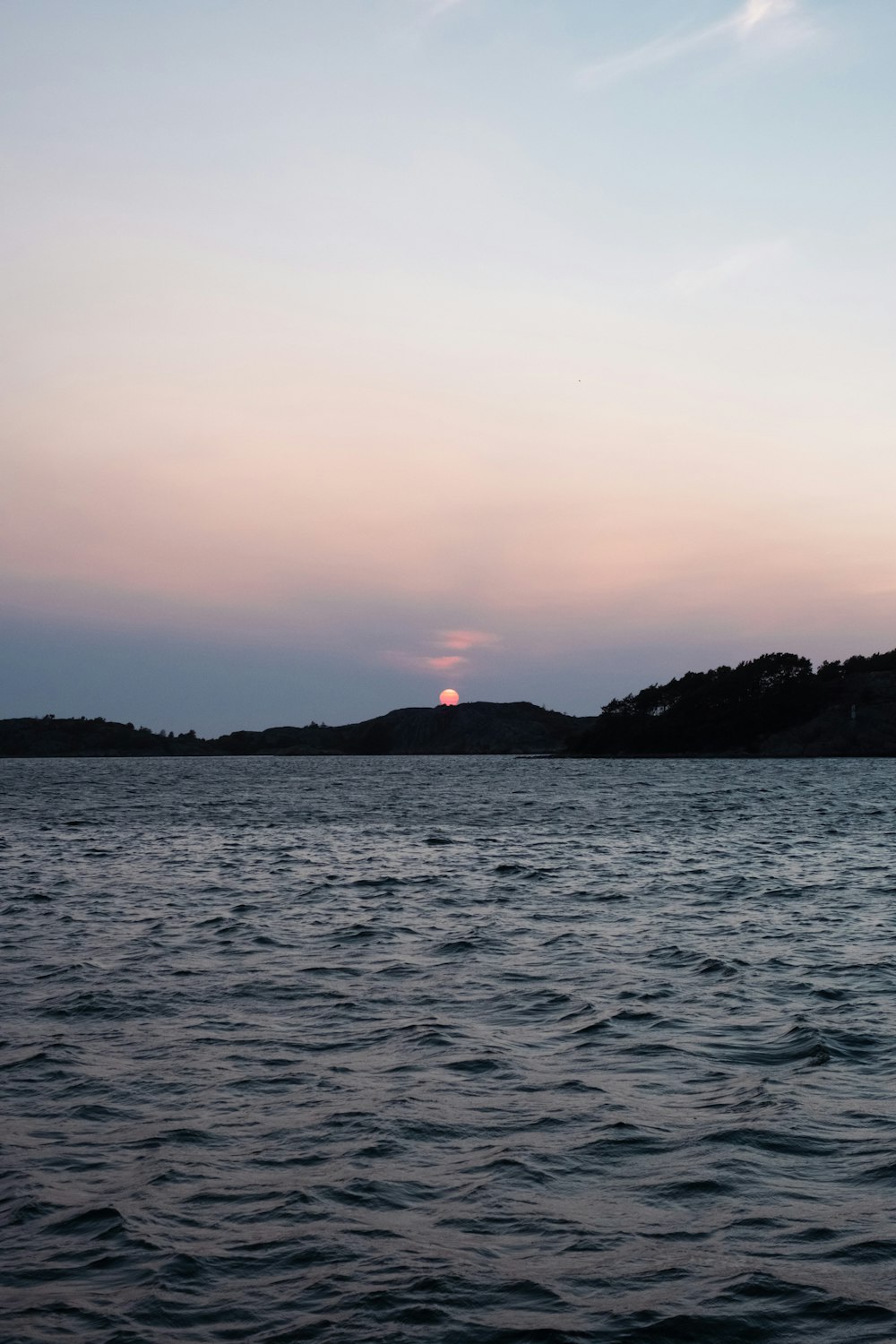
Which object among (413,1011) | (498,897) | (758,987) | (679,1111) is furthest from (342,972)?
(498,897)

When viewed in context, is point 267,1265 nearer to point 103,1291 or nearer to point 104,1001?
point 103,1291

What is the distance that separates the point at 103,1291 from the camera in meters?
8.63

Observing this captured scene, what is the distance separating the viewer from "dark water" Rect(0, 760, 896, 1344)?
846 cm

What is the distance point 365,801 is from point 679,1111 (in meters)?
79.9

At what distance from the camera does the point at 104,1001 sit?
18188mm

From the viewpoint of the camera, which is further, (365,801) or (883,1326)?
(365,801)

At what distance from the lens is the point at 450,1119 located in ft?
40.9

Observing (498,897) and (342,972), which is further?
(498,897)

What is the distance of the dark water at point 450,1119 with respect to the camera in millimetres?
8461

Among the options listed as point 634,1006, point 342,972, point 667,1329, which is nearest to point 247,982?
point 342,972

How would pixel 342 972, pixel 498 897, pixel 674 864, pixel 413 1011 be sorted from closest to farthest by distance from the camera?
1. pixel 413 1011
2. pixel 342 972
3. pixel 498 897
4. pixel 674 864

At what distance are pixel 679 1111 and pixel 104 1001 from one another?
31.7ft

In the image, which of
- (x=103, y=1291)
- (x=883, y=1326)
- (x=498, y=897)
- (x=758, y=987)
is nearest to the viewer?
(x=883, y=1326)

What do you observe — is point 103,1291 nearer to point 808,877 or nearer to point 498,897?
point 498,897
